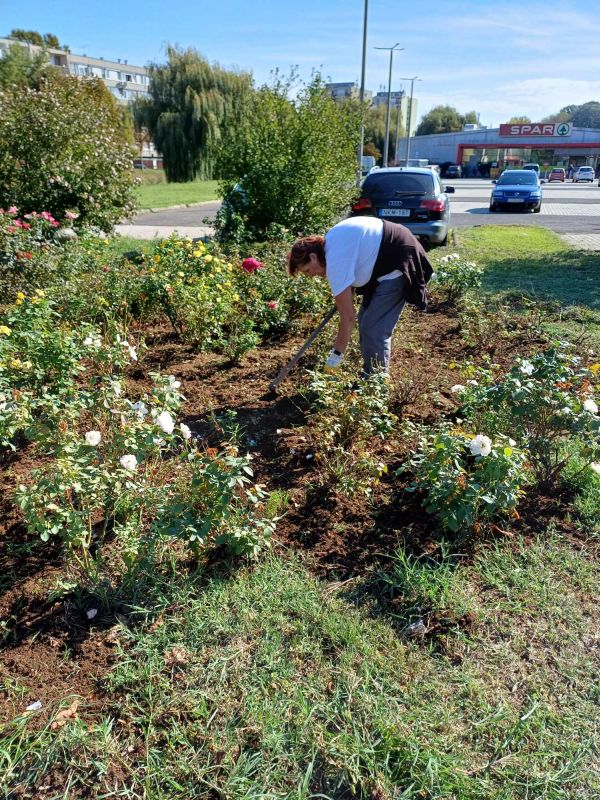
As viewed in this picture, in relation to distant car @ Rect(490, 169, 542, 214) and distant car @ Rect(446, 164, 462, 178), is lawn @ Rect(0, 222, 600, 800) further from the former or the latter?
distant car @ Rect(446, 164, 462, 178)

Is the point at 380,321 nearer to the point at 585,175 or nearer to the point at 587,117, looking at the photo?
the point at 585,175

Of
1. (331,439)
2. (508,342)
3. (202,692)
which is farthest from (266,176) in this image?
(202,692)

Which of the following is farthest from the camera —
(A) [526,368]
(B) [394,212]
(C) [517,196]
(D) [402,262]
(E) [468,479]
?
(C) [517,196]

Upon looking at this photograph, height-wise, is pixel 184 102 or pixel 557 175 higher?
pixel 184 102

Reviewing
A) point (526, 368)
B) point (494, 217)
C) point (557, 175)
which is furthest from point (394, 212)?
point (557, 175)

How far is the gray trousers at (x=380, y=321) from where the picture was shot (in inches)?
153

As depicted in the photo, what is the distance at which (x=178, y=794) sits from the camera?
175 centimetres

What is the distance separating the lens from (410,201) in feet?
34.9

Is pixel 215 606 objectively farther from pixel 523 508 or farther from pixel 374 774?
pixel 523 508

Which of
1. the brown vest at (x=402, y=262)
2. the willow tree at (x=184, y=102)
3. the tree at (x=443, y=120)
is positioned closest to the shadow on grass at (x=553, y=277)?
the brown vest at (x=402, y=262)

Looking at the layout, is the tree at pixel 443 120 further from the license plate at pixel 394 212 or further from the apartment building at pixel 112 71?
the license plate at pixel 394 212

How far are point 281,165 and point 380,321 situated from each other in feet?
19.5

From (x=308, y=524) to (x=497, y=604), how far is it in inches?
36.6

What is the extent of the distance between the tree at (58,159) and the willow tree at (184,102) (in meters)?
22.8
